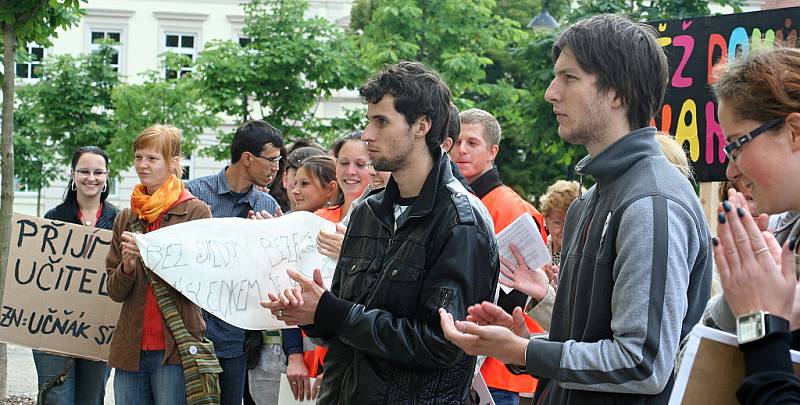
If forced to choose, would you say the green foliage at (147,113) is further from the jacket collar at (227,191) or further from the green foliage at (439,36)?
the jacket collar at (227,191)

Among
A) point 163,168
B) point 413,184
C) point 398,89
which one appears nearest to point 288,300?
point 413,184

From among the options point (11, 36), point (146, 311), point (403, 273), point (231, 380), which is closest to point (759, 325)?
point (403, 273)

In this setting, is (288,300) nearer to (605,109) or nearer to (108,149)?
(605,109)

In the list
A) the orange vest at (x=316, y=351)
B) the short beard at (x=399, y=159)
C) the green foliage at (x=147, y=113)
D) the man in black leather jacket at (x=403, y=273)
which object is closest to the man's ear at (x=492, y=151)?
the orange vest at (x=316, y=351)

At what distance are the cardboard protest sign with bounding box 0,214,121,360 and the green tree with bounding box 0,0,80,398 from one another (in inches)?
35.5

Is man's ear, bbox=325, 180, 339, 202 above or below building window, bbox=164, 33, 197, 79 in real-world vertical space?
below

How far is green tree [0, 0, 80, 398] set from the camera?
8.22 meters

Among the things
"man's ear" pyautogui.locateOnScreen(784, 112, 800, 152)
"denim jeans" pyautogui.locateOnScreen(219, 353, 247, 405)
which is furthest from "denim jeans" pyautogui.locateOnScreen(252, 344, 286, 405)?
"man's ear" pyautogui.locateOnScreen(784, 112, 800, 152)

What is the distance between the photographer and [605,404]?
290 cm

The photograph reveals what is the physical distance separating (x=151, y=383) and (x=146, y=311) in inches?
15.4

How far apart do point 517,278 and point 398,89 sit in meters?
0.81

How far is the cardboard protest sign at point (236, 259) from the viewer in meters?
5.56

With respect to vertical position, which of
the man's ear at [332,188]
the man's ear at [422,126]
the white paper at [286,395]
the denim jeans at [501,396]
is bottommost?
the white paper at [286,395]

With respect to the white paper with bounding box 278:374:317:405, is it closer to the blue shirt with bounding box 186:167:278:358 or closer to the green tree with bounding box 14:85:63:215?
the blue shirt with bounding box 186:167:278:358
